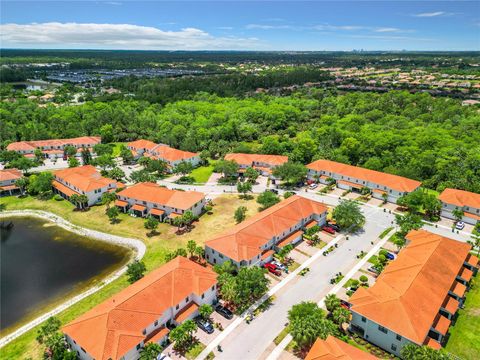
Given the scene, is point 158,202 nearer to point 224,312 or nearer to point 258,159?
point 224,312

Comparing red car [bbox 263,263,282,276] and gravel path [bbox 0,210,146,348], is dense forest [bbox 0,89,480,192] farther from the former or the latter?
red car [bbox 263,263,282,276]

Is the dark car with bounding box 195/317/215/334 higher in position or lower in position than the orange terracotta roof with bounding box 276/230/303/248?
lower

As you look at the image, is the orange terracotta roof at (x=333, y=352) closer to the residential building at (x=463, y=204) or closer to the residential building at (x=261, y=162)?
the residential building at (x=463, y=204)

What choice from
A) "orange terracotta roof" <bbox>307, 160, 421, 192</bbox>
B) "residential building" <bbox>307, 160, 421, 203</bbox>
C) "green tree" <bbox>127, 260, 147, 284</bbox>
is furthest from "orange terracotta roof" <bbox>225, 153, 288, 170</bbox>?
"green tree" <bbox>127, 260, 147, 284</bbox>

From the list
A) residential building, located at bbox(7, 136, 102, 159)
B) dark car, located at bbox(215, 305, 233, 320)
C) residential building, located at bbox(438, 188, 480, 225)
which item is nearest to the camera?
dark car, located at bbox(215, 305, 233, 320)

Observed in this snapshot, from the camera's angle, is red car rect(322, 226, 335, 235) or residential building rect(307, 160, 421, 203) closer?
red car rect(322, 226, 335, 235)

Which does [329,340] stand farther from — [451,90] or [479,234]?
[451,90]
